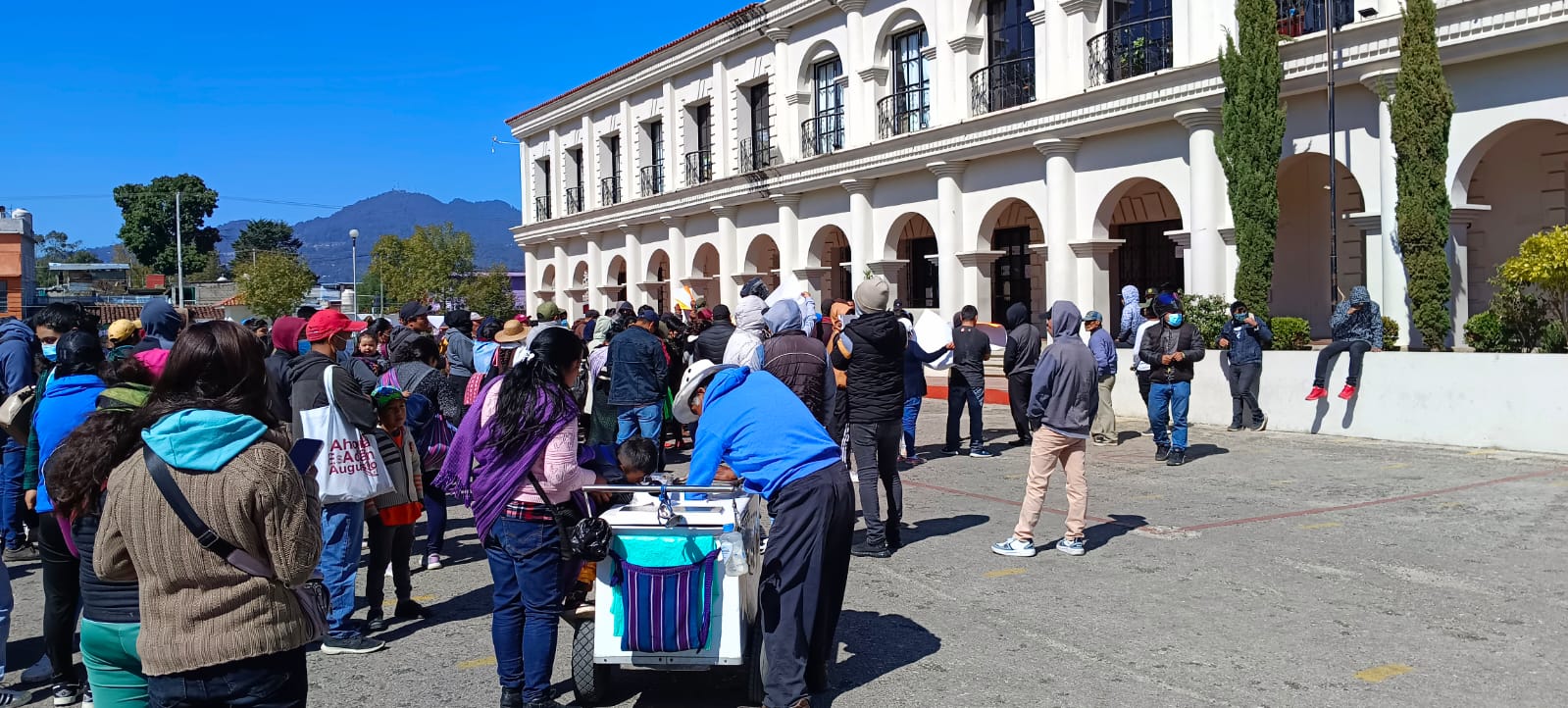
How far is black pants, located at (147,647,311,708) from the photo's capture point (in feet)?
10.0

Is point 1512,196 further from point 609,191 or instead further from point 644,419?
point 609,191

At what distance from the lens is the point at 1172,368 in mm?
11211

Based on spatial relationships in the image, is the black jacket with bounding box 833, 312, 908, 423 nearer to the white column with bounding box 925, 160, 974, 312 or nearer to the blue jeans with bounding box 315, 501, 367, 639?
the blue jeans with bounding box 315, 501, 367, 639

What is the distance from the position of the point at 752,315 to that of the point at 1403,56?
1028 cm

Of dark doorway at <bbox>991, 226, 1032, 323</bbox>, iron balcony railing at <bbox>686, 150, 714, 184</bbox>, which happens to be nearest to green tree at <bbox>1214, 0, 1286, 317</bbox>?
dark doorway at <bbox>991, 226, 1032, 323</bbox>

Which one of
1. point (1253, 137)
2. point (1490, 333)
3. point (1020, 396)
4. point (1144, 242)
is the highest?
point (1253, 137)

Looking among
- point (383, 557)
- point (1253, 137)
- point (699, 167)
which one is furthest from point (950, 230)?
Result: point (383, 557)

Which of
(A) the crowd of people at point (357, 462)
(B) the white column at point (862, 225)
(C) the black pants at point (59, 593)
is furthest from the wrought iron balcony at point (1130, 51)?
(C) the black pants at point (59, 593)

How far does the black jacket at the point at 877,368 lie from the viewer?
7.65m

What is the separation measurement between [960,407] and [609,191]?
952 inches

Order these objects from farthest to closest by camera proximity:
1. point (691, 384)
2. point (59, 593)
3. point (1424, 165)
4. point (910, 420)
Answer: point (1424, 165) → point (910, 420) → point (59, 593) → point (691, 384)

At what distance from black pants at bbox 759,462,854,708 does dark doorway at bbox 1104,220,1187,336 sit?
59.7 ft

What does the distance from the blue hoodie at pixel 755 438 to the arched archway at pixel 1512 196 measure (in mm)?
14079

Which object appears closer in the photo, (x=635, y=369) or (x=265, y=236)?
(x=635, y=369)
